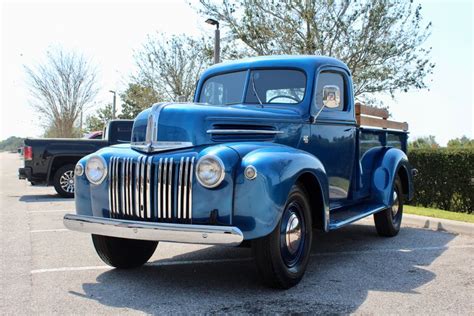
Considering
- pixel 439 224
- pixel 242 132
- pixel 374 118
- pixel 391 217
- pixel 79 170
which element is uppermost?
pixel 374 118

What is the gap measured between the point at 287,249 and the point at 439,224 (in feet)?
13.9

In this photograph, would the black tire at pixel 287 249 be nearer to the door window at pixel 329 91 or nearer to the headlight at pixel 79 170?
the door window at pixel 329 91

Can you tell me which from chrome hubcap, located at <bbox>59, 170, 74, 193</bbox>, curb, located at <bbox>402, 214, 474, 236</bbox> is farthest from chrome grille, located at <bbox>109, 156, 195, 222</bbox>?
chrome hubcap, located at <bbox>59, 170, 74, 193</bbox>

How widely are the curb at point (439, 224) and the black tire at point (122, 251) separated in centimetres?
459

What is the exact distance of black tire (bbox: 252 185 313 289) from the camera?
13.1 ft

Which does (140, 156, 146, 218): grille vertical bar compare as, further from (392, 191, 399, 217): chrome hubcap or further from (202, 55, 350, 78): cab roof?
(392, 191, 399, 217): chrome hubcap

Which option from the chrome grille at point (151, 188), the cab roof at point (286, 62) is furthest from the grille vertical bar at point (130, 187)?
the cab roof at point (286, 62)

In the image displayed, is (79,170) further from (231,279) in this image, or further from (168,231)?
(231,279)

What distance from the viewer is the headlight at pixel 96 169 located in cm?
436

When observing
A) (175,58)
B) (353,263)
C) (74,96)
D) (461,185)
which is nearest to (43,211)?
(353,263)

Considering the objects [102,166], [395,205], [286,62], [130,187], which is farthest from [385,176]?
[102,166]

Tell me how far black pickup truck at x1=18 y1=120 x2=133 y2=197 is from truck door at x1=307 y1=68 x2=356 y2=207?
278 inches

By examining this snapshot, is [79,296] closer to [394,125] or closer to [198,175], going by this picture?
[198,175]

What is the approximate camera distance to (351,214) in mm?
5602
